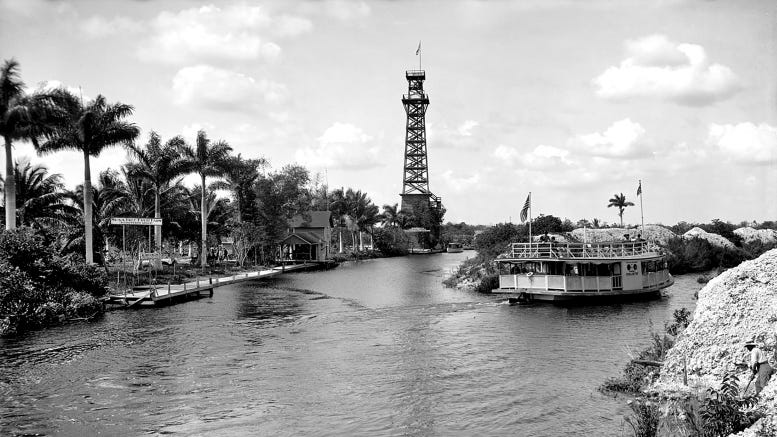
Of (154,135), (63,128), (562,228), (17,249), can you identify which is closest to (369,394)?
(17,249)

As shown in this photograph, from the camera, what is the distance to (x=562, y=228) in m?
72.3

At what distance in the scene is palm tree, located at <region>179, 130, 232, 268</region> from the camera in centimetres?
6141

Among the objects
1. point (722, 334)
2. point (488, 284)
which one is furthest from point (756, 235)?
point (722, 334)

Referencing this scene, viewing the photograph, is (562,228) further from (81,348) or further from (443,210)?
(443,210)

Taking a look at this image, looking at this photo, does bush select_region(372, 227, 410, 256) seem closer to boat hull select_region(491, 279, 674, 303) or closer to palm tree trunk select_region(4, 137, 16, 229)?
boat hull select_region(491, 279, 674, 303)

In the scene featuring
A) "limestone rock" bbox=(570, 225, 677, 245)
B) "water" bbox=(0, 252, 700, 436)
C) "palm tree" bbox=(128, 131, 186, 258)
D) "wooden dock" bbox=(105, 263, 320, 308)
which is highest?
"palm tree" bbox=(128, 131, 186, 258)

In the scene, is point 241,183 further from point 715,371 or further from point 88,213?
point 715,371

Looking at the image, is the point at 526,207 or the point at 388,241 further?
the point at 388,241

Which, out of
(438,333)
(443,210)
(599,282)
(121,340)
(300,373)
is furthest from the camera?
(443,210)

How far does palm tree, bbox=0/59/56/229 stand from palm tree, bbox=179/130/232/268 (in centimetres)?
2563

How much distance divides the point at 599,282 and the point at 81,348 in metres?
31.0

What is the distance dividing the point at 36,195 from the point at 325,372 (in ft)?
111

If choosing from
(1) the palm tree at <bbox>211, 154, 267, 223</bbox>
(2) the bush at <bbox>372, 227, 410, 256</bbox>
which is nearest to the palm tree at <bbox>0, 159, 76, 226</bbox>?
(1) the palm tree at <bbox>211, 154, 267, 223</bbox>

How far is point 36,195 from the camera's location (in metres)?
44.4
